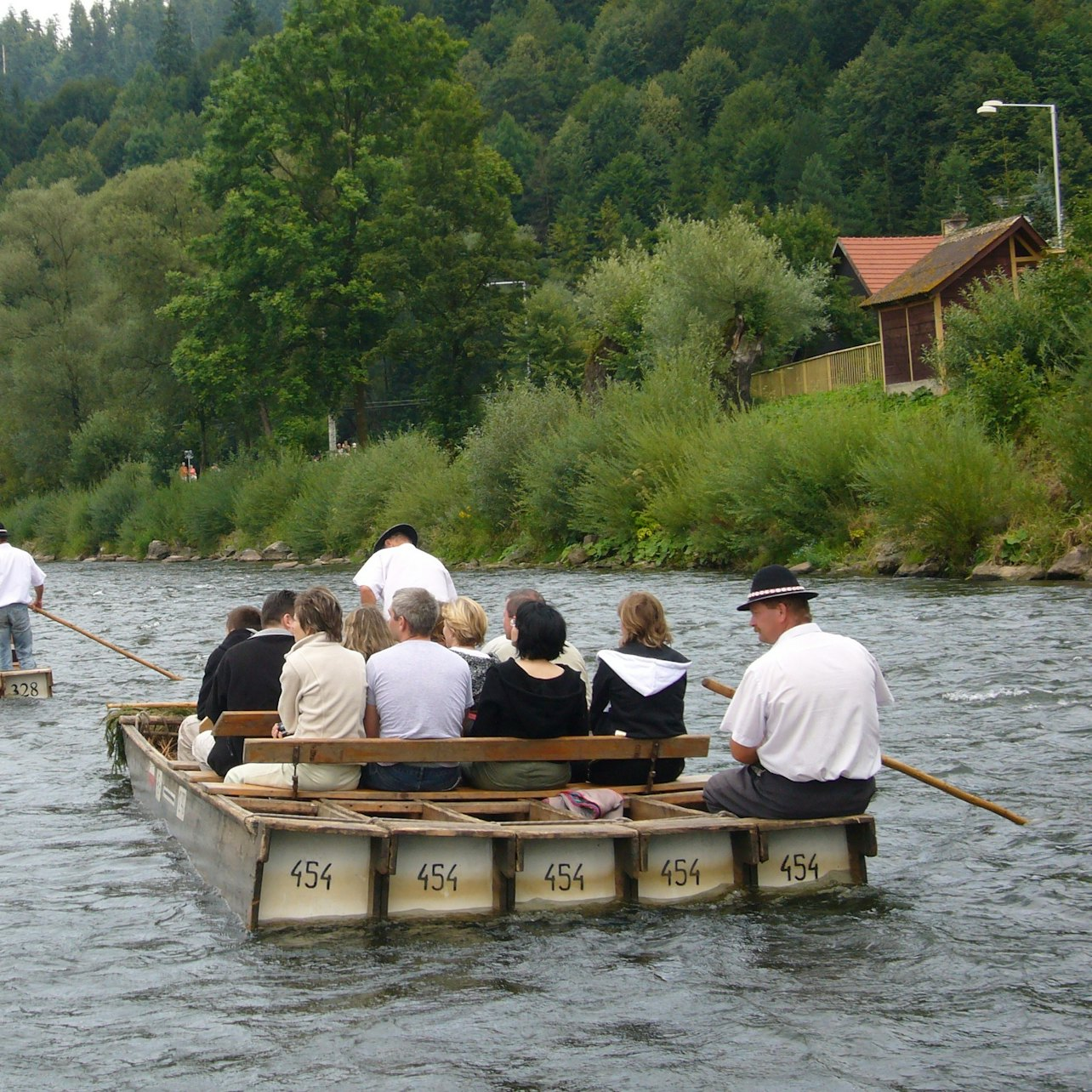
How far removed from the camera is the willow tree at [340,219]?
186ft

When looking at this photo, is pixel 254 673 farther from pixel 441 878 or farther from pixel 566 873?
pixel 566 873

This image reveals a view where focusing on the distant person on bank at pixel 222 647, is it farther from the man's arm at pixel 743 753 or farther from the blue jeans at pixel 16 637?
the blue jeans at pixel 16 637

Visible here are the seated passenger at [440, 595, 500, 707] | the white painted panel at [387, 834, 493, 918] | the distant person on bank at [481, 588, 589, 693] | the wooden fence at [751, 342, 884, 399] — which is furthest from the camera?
the wooden fence at [751, 342, 884, 399]

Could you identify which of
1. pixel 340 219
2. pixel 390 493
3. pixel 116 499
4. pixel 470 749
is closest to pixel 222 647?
pixel 470 749

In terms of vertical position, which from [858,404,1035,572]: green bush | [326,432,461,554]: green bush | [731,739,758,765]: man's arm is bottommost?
[731,739,758,765]: man's arm

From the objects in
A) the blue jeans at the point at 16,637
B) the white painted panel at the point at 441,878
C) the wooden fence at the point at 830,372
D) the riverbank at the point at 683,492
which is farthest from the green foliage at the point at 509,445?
the white painted panel at the point at 441,878

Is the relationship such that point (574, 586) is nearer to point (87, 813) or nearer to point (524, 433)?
point (524, 433)

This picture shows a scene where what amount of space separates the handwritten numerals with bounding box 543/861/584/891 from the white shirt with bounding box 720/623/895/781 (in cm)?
107

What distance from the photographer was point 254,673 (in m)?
10.0

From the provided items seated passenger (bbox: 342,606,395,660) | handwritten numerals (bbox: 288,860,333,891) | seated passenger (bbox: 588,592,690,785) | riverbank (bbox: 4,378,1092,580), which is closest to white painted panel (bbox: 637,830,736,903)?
seated passenger (bbox: 588,592,690,785)

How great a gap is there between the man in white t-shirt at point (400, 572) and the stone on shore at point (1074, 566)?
15.4 meters

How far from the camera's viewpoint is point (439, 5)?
157750 mm

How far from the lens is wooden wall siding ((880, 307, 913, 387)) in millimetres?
46094

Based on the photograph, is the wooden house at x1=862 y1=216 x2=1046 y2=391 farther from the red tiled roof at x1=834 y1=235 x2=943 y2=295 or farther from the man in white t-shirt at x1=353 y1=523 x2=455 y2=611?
the man in white t-shirt at x1=353 y1=523 x2=455 y2=611
